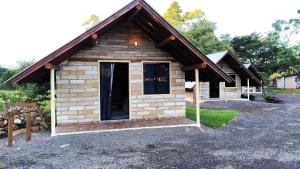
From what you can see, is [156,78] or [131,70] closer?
[131,70]

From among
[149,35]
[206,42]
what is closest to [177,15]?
[206,42]

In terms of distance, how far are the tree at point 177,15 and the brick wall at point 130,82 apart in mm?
35642

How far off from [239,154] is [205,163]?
1011 mm

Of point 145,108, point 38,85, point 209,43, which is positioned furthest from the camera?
point 209,43

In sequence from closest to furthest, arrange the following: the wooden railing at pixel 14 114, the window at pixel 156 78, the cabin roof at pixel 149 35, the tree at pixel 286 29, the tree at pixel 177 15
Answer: the wooden railing at pixel 14 114 < the cabin roof at pixel 149 35 < the window at pixel 156 78 < the tree at pixel 286 29 < the tree at pixel 177 15

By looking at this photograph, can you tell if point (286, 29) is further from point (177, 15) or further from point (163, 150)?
point (163, 150)

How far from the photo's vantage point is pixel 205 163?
14.4ft

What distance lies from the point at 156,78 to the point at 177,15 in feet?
124

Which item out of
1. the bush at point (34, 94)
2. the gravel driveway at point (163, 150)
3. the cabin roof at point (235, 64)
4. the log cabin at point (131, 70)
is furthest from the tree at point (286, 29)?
the bush at point (34, 94)

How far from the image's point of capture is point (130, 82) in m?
8.26

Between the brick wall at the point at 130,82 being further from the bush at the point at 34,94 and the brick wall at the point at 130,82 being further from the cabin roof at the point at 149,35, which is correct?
the bush at the point at 34,94

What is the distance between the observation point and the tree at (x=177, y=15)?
42.9 meters

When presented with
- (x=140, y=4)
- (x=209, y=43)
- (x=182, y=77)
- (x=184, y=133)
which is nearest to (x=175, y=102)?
(x=182, y=77)

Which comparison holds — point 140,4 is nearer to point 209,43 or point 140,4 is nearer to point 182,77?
point 182,77
